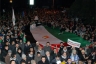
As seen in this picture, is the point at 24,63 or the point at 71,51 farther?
the point at 71,51

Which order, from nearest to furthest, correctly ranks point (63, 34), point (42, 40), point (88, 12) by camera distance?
point (42, 40), point (63, 34), point (88, 12)

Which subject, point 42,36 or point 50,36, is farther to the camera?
point 50,36

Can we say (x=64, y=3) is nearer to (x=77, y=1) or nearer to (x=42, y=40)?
(x=77, y=1)

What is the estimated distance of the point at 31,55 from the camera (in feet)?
36.6

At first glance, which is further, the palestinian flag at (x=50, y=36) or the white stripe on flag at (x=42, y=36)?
the white stripe on flag at (x=42, y=36)

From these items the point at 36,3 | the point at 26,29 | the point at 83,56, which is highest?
the point at 83,56

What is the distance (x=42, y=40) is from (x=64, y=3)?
136 feet

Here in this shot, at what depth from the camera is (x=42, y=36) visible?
19609 millimetres

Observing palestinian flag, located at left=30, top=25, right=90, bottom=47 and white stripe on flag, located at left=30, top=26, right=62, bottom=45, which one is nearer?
palestinian flag, located at left=30, top=25, right=90, bottom=47

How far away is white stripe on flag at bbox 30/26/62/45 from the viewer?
59.3 ft

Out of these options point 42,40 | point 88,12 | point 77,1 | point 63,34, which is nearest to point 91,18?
point 88,12

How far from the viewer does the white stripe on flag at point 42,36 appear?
59.3 feet

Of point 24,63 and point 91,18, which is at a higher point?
point 24,63

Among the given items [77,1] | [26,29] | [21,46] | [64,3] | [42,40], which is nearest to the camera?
[21,46]
